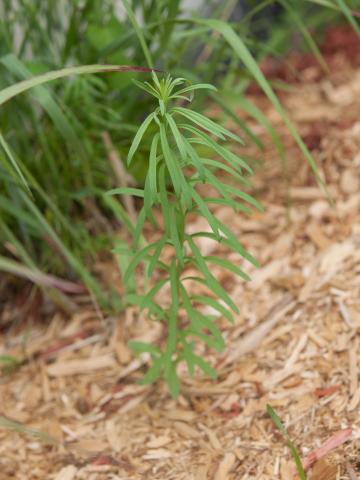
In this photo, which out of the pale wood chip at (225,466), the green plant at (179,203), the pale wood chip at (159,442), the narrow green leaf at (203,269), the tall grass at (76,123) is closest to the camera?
the green plant at (179,203)

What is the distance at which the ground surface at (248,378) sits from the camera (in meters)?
1.24

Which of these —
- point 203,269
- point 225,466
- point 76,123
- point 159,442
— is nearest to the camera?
point 203,269

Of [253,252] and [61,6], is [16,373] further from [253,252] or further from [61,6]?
[61,6]

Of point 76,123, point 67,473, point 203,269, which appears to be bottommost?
point 67,473

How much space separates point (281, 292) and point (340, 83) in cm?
99

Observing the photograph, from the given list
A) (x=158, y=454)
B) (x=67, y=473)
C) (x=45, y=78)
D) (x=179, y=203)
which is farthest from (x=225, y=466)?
(x=45, y=78)

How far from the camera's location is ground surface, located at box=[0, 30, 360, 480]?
4.07 ft

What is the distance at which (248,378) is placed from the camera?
140 centimetres

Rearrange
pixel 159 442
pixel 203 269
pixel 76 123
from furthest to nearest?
pixel 76 123 < pixel 159 442 < pixel 203 269

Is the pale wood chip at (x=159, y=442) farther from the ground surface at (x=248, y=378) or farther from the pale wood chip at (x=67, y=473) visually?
the pale wood chip at (x=67, y=473)

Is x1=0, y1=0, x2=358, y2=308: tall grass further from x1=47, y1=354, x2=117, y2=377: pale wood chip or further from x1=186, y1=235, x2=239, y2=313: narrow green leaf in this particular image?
x1=186, y1=235, x2=239, y2=313: narrow green leaf

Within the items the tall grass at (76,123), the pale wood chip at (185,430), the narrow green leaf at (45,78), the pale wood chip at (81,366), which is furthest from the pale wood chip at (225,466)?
the narrow green leaf at (45,78)

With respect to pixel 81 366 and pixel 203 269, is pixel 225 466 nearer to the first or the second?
pixel 203 269

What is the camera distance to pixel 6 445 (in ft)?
4.55
